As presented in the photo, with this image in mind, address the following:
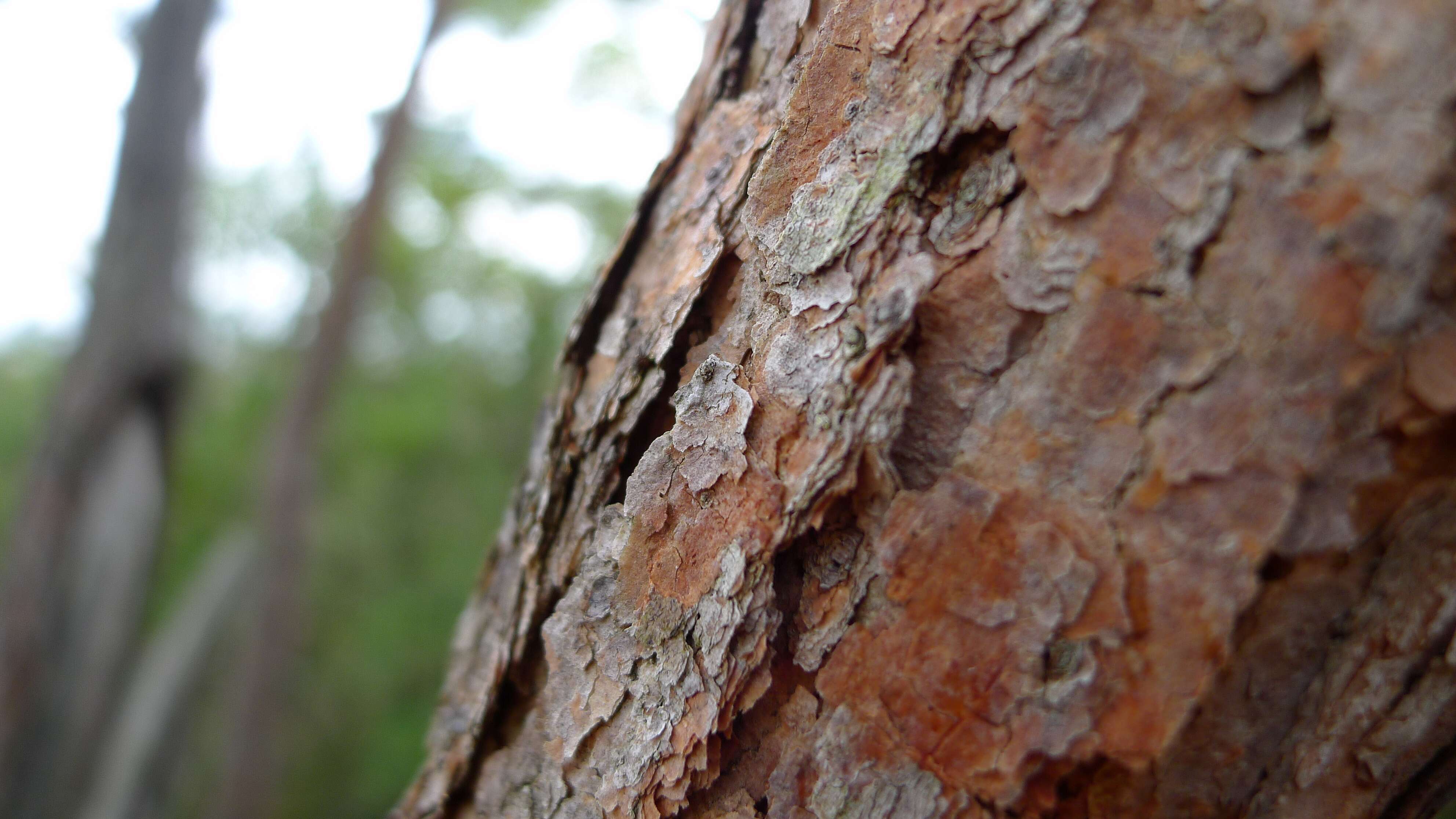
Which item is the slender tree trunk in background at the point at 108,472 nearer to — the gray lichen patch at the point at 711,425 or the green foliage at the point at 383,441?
the green foliage at the point at 383,441

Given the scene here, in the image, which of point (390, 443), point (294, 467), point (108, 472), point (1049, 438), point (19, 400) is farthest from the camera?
point (19, 400)

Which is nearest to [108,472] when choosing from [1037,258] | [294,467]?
[294,467]

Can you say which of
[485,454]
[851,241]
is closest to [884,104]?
[851,241]

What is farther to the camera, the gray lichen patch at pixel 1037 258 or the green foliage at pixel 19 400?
the green foliage at pixel 19 400

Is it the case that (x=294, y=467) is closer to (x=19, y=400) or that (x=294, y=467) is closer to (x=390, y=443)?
(x=390, y=443)

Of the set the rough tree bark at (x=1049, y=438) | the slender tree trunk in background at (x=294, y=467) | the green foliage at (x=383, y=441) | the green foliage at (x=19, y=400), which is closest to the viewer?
the rough tree bark at (x=1049, y=438)

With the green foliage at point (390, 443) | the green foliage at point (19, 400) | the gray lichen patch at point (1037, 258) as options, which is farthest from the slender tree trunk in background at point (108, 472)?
the gray lichen patch at point (1037, 258)

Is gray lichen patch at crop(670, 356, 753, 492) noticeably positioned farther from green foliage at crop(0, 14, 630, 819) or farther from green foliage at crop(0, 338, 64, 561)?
green foliage at crop(0, 338, 64, 561)

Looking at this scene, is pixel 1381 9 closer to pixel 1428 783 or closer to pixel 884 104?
pixel 884 104
